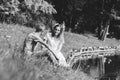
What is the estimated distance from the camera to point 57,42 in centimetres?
845

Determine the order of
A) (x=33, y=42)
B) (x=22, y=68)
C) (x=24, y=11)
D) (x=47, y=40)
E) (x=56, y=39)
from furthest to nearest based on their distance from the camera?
(x=24, y=11), (x=56, y=39), (x=47, y=40), (x=33, y=42), (x=22, y=68)

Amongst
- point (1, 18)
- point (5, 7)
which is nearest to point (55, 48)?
point (5, 7)

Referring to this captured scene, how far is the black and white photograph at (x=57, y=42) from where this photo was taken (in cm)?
385

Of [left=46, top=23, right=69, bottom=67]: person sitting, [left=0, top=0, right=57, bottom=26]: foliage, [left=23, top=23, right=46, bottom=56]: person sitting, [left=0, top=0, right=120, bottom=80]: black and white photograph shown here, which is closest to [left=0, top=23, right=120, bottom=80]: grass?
[left=0, top=0, right=120, bottom=80]: black and white photograph

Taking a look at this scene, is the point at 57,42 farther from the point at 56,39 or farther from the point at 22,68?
the point at 22,68

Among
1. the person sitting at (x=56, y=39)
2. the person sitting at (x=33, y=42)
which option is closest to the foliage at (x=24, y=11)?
the person sitting at (x=56, y=39)

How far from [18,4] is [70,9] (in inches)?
688

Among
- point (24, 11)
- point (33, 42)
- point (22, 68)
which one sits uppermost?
point (22, 68)

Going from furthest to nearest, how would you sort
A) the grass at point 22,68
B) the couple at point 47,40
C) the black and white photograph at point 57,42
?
the couple at point 47,40
the black and white photograph at point 57,42
the grass at point 22,68

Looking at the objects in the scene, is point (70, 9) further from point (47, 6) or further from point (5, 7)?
point (5, 7)

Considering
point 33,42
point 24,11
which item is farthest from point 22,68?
point 24,11

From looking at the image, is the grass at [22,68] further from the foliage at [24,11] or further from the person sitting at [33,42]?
the foliage at [24,11]

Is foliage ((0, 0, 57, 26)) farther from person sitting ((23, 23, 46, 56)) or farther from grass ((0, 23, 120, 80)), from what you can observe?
grass ((0, 23, 120, 80))

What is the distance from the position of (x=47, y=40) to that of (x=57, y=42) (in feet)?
1.13
